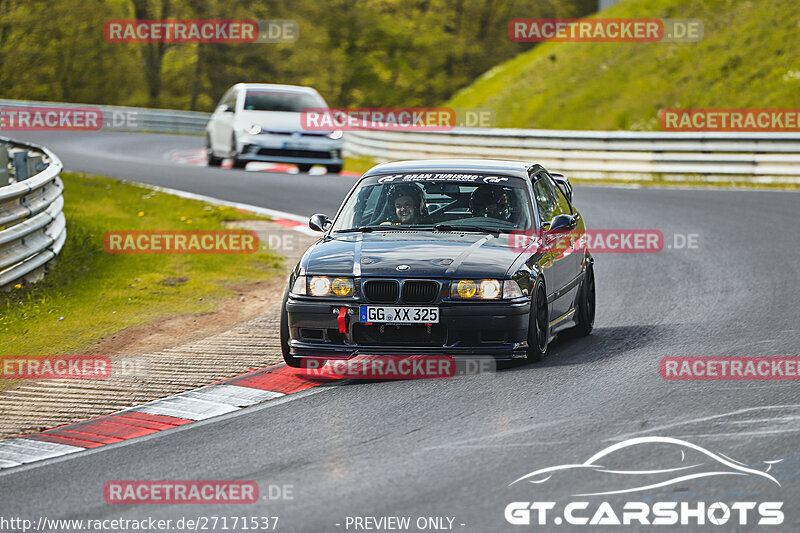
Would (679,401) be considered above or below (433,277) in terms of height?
below

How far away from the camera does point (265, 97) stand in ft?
83.9

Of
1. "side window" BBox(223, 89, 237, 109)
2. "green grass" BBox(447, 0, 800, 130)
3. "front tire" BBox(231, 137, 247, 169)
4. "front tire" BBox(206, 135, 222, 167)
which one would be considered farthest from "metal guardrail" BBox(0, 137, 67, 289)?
"green grass" BBox(447, 0, 800, 130)

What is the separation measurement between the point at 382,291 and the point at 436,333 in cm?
46

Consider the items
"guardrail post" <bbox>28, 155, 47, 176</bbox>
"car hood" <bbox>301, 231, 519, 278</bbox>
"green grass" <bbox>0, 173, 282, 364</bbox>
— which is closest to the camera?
"car hood" <bbox>301, 231, 519, 278</bbox>

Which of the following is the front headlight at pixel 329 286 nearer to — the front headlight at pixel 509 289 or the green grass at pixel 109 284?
the front headlight at pixel 509 289

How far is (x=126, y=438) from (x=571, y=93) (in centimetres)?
3052

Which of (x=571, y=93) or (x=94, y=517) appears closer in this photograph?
(x=94, y=517)

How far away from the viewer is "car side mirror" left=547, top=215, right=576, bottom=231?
30.1ft

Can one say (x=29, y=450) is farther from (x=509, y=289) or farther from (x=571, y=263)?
(x=571, y=263)

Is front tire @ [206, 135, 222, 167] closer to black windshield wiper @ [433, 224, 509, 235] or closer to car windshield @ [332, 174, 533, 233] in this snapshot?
car windshield @ [332, 174, 533, 233]

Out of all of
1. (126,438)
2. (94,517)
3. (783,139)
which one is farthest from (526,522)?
(783,139)

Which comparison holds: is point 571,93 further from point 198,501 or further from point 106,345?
point 198,501

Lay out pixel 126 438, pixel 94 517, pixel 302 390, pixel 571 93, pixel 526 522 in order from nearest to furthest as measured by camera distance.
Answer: pixel 526 522 < pixel 94 517 < pixel 126 438 < pixel 302 390 < pixel 571 93

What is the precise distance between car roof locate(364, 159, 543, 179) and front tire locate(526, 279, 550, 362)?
1363 mm
